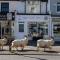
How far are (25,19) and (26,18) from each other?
0.21m

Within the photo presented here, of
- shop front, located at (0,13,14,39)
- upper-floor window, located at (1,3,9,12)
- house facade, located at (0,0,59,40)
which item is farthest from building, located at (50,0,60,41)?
upper-floor window, located at (1,3,9,12)

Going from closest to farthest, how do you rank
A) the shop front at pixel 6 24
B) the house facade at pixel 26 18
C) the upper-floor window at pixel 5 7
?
the shop front at pixel 6 24, the house facade at pixel 26 18, the upper-floor window at pixel 5 7

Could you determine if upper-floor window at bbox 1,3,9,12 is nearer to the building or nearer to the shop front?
the shop front

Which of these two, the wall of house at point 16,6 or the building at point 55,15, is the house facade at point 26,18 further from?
the building at point 55,15

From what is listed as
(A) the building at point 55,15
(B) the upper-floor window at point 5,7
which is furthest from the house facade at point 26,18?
(A) the building at point 55,15

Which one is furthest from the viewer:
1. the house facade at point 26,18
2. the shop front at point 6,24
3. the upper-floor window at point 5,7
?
the upper-floor window at point 5,7

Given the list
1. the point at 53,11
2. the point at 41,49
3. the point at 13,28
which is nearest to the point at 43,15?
the point at 53,11

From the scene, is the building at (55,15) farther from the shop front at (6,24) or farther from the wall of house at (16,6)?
the shop front at (6,24)

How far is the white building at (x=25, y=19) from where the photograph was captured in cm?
4447

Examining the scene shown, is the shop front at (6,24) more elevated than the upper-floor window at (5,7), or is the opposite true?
the upper-floor window at (5,7)

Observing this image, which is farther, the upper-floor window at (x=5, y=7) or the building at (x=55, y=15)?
the upper-floor window at (x=5, y=7)

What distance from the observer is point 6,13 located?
44438 mm

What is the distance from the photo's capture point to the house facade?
4441 cm

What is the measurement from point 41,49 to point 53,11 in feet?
52.8
